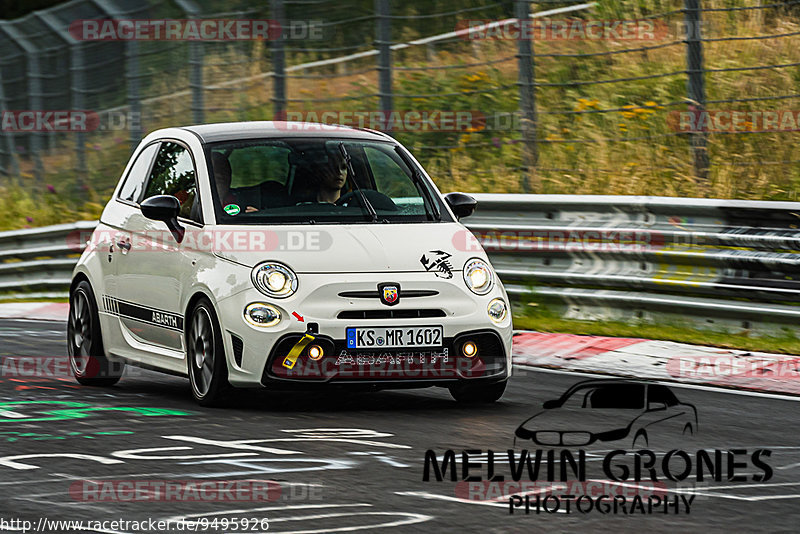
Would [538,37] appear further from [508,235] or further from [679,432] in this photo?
[679,432]

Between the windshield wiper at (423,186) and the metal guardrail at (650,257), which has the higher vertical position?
the windshield wiper at (423,186)

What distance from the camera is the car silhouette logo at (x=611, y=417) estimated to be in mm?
7977

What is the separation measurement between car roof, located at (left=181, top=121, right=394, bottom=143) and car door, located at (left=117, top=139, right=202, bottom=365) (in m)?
0.19

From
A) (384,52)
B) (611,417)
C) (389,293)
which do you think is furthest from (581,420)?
(384,52)

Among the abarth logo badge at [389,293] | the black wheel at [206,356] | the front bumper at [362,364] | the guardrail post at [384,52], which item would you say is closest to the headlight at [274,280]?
the front bumper at [362,364]

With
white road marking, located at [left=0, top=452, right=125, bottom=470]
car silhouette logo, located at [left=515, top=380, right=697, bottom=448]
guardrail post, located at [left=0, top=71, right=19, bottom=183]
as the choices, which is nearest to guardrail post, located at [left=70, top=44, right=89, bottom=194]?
guardrail post, located at [left=0, top=71, right=19, bottom=183]

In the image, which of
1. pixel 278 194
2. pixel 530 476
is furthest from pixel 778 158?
pixel 530 476

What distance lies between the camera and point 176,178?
9.96 metres

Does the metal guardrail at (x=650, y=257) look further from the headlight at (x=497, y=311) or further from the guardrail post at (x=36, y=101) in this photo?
the guardrail post at (x=36, y=101)

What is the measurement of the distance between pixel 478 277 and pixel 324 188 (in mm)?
1220

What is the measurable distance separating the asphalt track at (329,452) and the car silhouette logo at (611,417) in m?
0.11

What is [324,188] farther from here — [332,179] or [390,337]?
[390,337]

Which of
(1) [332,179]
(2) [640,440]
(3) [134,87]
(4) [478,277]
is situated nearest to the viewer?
(2) [640,440]

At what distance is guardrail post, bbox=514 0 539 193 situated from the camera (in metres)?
14.4
